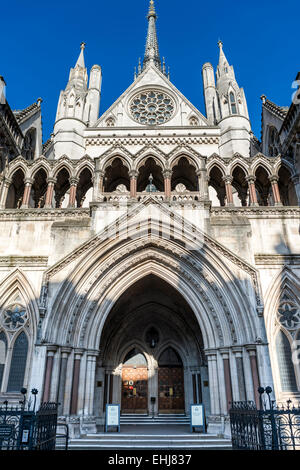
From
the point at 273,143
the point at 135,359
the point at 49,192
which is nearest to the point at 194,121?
the point at 273,143

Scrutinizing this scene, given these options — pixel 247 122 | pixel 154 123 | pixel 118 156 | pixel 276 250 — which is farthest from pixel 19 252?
pixel 247 122

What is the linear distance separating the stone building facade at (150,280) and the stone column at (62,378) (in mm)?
34

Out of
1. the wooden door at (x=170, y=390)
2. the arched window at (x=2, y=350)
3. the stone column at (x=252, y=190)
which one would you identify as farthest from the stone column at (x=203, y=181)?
the arched window at (x=2, y=350)

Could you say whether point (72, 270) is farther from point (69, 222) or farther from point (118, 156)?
point (118, 156)

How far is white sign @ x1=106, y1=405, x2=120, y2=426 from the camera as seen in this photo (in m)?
10.8

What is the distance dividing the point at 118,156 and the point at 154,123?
1095 cm

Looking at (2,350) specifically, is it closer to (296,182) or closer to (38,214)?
(38,214)

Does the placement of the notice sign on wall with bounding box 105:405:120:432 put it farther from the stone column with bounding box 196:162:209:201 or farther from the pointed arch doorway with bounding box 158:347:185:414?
the stone column with bounding box 196:162:209:201

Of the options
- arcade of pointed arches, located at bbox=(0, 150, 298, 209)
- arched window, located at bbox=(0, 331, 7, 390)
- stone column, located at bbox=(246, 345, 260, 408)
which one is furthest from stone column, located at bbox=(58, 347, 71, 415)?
arcade of pointed arches, located at bbox=(0, 150, 298, 209)

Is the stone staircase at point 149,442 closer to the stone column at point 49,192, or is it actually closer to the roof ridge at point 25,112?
the stone column at point 49,192

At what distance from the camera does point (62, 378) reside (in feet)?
36.7

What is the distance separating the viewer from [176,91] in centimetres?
2725

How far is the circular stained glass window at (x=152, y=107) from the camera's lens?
2558 centimetres

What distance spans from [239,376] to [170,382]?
555cm
